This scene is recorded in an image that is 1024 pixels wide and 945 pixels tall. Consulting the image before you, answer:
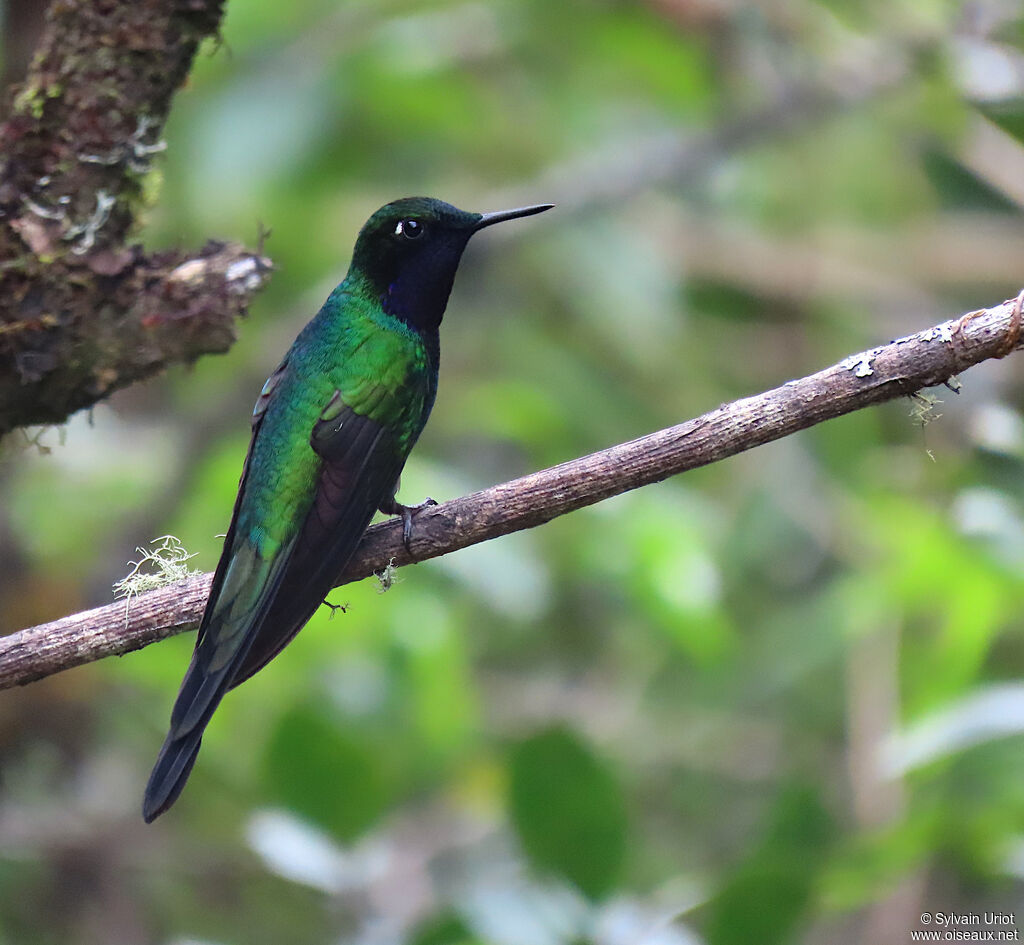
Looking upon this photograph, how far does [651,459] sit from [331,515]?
0.93m

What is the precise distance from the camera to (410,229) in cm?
388

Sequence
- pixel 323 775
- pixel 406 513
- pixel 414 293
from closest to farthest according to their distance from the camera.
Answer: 1. pixel 406 513
2. pixel 323 775
3. pixel 414 293

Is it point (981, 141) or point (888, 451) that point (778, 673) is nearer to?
point (888, 451)

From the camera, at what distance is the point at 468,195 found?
646 centimetres

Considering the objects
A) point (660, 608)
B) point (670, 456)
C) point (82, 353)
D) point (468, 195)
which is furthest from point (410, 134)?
point (670, 456)

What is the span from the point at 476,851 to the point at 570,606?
1.52 m

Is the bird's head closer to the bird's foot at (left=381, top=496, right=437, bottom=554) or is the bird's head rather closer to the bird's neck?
the bird's neck

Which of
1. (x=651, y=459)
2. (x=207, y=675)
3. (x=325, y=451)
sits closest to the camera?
(x=651, y=459)

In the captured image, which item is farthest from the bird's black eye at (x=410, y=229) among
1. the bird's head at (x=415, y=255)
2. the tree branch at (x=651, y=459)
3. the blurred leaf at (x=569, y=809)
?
the blurred leaf at (x=569, y=809)

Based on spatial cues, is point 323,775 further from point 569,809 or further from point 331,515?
point 331,515

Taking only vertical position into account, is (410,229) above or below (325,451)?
above

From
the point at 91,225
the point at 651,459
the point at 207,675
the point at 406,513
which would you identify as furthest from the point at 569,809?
the point at 91,225

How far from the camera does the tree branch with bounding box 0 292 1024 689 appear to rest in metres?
2.43

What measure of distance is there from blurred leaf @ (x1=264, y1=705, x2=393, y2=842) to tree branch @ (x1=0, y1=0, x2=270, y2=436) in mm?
1065
